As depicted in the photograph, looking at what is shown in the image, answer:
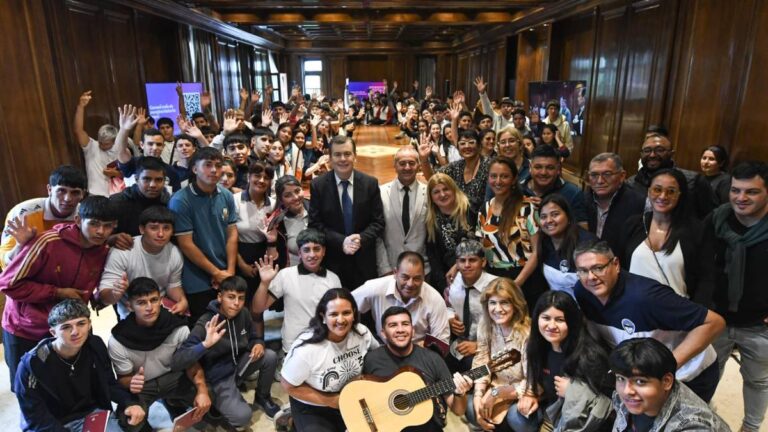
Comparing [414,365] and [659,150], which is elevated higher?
[659,150]

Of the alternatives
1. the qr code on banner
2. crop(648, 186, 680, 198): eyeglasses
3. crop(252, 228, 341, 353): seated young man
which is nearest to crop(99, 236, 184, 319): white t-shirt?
crop(252, 228, 341, 353): seated young man

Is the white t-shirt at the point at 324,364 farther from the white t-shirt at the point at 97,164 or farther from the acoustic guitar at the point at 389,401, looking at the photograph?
the white t-shirt at the point at 97,164

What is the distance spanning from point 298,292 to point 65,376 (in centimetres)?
136

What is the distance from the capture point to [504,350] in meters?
2.69

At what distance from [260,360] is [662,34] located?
6.17 metres

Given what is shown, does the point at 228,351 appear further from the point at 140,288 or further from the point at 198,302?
the point at 140,288

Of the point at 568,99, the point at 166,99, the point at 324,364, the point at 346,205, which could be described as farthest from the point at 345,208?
the point at 568,99

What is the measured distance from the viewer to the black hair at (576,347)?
2229 mm

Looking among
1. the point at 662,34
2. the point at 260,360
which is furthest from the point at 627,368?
the point at 662,34

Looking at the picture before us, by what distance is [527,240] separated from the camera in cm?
309

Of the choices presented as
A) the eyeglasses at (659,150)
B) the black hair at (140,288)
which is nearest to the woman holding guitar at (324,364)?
the black hair at (140,288)

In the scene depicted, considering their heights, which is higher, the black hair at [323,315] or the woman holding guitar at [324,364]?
the black hair at [323,315]

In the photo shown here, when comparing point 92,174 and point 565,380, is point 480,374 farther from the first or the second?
point 92,174

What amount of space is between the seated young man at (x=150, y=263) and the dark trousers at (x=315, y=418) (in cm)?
106
